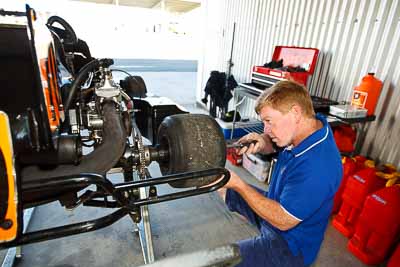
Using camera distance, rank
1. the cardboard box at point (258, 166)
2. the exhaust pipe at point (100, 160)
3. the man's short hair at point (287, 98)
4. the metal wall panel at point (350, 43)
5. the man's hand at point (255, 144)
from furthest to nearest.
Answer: the cardboard box at point (258, 166)
the metal wall panel at point (350, 43)
the man's hand at point (255, 144)
the man's short hair at point (287, 98)
the exhaust pipe at point (100, 160)

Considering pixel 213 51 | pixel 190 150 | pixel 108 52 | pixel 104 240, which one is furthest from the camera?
pixel 108 52

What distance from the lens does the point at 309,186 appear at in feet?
2.98

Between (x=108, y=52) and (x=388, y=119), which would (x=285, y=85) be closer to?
(x=388, y=119)

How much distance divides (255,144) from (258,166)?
59.8 inches

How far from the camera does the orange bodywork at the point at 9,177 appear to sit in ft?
1.39

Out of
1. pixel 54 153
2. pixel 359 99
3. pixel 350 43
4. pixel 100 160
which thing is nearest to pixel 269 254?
pixel 100 160

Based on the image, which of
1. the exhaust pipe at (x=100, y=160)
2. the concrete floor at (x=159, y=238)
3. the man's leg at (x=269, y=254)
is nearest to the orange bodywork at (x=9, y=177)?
the exhaust pipe at (x=100, y=160)

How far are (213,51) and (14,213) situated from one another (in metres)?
5.17

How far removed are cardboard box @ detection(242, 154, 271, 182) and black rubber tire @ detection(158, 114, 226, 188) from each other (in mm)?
1821

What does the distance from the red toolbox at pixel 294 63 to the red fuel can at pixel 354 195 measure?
1.03 meters

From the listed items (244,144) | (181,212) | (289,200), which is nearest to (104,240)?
(181,212)

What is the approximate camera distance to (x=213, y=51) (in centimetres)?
519

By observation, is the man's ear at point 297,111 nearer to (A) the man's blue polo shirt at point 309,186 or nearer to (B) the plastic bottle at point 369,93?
(A) the man's blue polo shirt at point 309,186

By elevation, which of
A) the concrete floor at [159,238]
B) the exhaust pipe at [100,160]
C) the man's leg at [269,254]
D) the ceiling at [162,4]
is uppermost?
the ceiling at [162,4]
